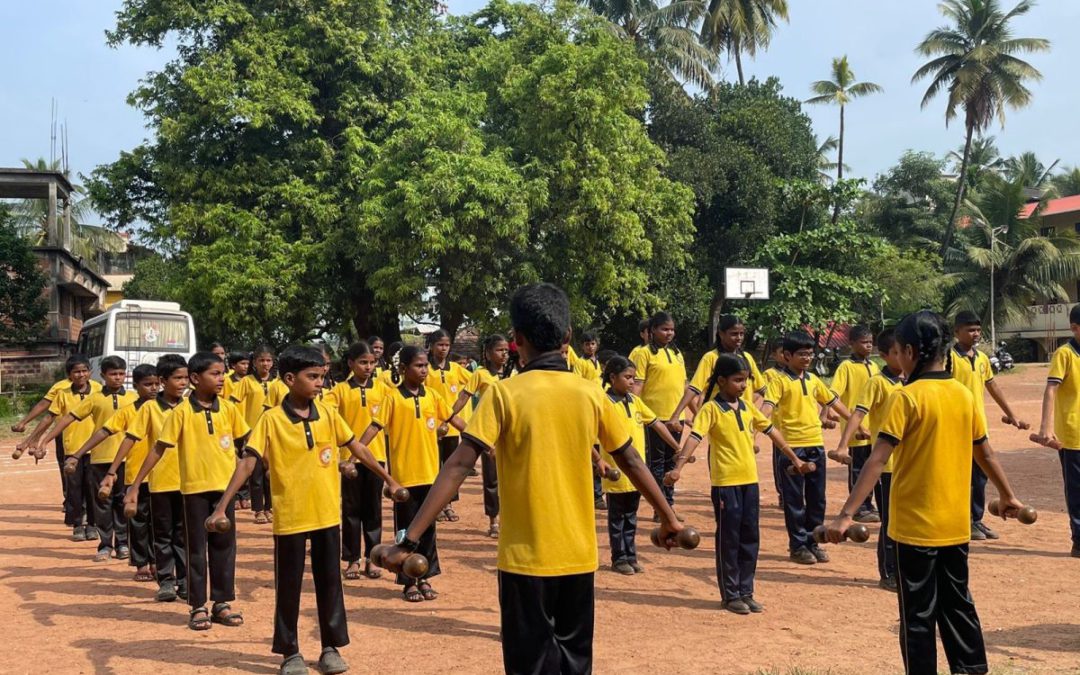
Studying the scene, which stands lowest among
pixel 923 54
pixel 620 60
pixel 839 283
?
pixel 839 283

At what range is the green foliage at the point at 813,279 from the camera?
29406 mm

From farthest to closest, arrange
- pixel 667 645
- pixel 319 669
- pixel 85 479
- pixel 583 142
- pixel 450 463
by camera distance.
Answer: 1. pixel 583 142
2. pixel 85 479
3. pixel 667 645
4. pixel 319 669
5. pixel 450 463

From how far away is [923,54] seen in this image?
41.9 metres

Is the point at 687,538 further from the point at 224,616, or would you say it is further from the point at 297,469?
the point at 224,616

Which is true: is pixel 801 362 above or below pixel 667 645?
above

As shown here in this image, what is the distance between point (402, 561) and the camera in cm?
347

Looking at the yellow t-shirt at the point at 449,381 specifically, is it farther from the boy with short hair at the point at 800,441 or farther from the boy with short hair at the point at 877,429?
the boy with short hair at the point at 877,429

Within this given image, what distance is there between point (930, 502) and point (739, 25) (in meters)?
37.9

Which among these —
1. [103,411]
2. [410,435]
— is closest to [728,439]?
[410,435]

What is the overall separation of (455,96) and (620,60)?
4228mm

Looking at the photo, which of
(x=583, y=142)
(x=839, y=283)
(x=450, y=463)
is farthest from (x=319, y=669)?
(x=839, y=283)

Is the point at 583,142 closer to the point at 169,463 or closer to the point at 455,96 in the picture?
the point at 455,96

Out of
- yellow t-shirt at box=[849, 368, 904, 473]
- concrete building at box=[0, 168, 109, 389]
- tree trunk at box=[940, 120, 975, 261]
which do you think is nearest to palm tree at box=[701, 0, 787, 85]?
tree trunk at box=[940, 120, 975, 261]

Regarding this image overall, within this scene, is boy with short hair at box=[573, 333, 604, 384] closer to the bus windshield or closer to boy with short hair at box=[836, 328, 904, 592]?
boy with short hair at box=[836, 328, 904, 592]
